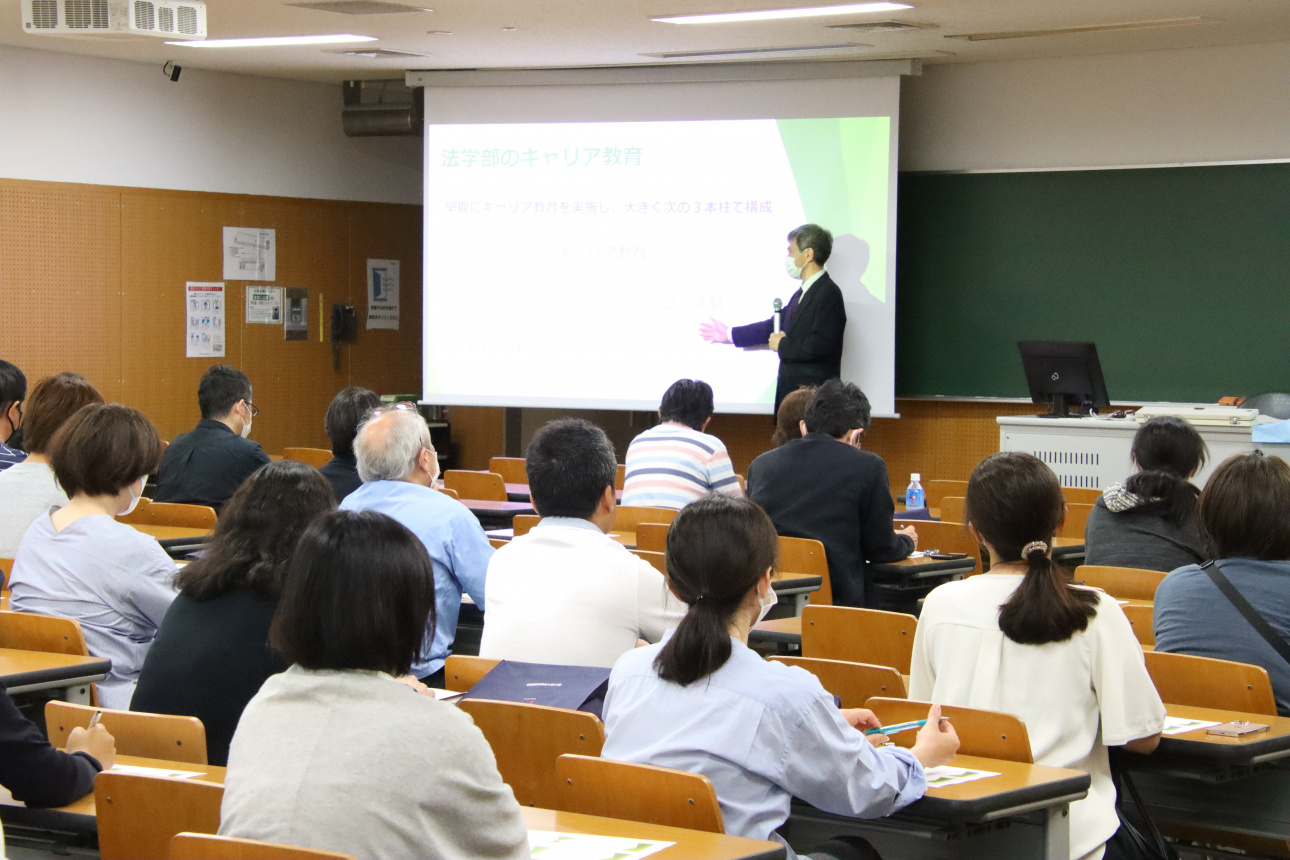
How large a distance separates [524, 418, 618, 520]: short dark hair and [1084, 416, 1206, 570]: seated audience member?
183 cm

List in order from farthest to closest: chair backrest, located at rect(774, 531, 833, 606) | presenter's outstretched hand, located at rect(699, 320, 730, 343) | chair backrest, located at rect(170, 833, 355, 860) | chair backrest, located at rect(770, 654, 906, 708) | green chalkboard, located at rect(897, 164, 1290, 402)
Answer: presenter's outstretched hand, located at rect(699, 320, 730, 343), green chalkboard, located at rect(897, 164, 1290, 402), chair backrest, located at rect(774, 531, 833, 606), chair backrest, located at rect(770, 654, 906, 708), chair backrest, located at rect(170, 833, 355, 860)

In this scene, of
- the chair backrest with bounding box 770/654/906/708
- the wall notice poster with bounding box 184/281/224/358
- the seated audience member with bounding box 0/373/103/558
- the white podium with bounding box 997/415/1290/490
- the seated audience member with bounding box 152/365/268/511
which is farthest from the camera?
the wall notice poster with bounding box 184/281/224/358

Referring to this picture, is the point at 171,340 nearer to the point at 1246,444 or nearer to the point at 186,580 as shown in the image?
the point at 1246,444

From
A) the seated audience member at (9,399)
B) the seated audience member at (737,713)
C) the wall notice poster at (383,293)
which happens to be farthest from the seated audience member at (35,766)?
the wall notice poster at (383,293)

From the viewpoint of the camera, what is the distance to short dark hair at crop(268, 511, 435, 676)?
6.36ft

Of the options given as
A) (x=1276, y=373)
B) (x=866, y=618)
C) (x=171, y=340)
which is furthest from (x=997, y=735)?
(x=171, y=340)

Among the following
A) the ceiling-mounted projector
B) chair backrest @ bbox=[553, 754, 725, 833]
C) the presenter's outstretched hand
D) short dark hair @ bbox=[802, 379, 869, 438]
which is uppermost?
the ceiling-mounted projector

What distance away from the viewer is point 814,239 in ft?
29.7

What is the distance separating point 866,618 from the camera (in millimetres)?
3809

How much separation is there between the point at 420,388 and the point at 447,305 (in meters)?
1.95

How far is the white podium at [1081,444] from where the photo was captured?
7.41 meters

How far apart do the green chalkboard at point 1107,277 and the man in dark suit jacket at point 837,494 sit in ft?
14.0

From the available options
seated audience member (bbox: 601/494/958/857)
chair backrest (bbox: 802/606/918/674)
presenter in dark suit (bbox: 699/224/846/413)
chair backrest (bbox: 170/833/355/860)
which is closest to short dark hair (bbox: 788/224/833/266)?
presenter in dark suit (bbox: 699/224/846/413)

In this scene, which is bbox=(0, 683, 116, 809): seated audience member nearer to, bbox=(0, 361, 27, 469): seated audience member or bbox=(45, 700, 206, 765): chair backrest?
bbox=(45, 700, 206, 765): chair backrest
